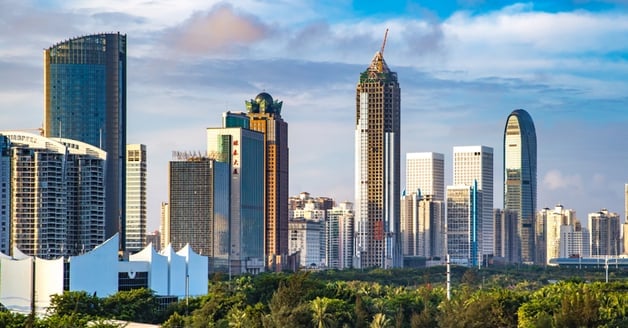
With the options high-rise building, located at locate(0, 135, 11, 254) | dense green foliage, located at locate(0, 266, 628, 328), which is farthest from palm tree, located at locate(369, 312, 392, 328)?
high-rise building, located at locate(0, 135, 11, 254)

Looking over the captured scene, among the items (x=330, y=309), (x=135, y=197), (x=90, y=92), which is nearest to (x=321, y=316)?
(x=330, y=309)

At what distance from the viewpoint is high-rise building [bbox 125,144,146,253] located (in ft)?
643

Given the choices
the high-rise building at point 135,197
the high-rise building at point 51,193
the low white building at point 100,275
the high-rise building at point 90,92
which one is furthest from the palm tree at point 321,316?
the high-rise building at point 135,197

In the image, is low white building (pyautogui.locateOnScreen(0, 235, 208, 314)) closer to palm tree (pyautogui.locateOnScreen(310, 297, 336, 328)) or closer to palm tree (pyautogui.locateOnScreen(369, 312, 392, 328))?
palm tree (pyautogui.locateOnScreen(310, 297, 336, 328))

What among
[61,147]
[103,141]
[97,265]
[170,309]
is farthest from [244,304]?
[103,141]

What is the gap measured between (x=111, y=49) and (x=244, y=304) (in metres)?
109

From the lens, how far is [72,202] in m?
148

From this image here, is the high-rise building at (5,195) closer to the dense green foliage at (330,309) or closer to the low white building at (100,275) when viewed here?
the low white building at (100,275)

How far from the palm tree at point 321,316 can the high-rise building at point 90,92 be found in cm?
11142

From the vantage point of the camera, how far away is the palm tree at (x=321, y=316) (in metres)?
78.1

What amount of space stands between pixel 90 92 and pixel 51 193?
4734cm

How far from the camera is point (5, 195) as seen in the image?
145m

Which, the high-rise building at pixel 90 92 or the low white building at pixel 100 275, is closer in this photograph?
the low white building at pixel 100 275

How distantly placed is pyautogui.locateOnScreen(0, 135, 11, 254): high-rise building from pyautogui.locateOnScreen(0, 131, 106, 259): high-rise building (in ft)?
1.32
